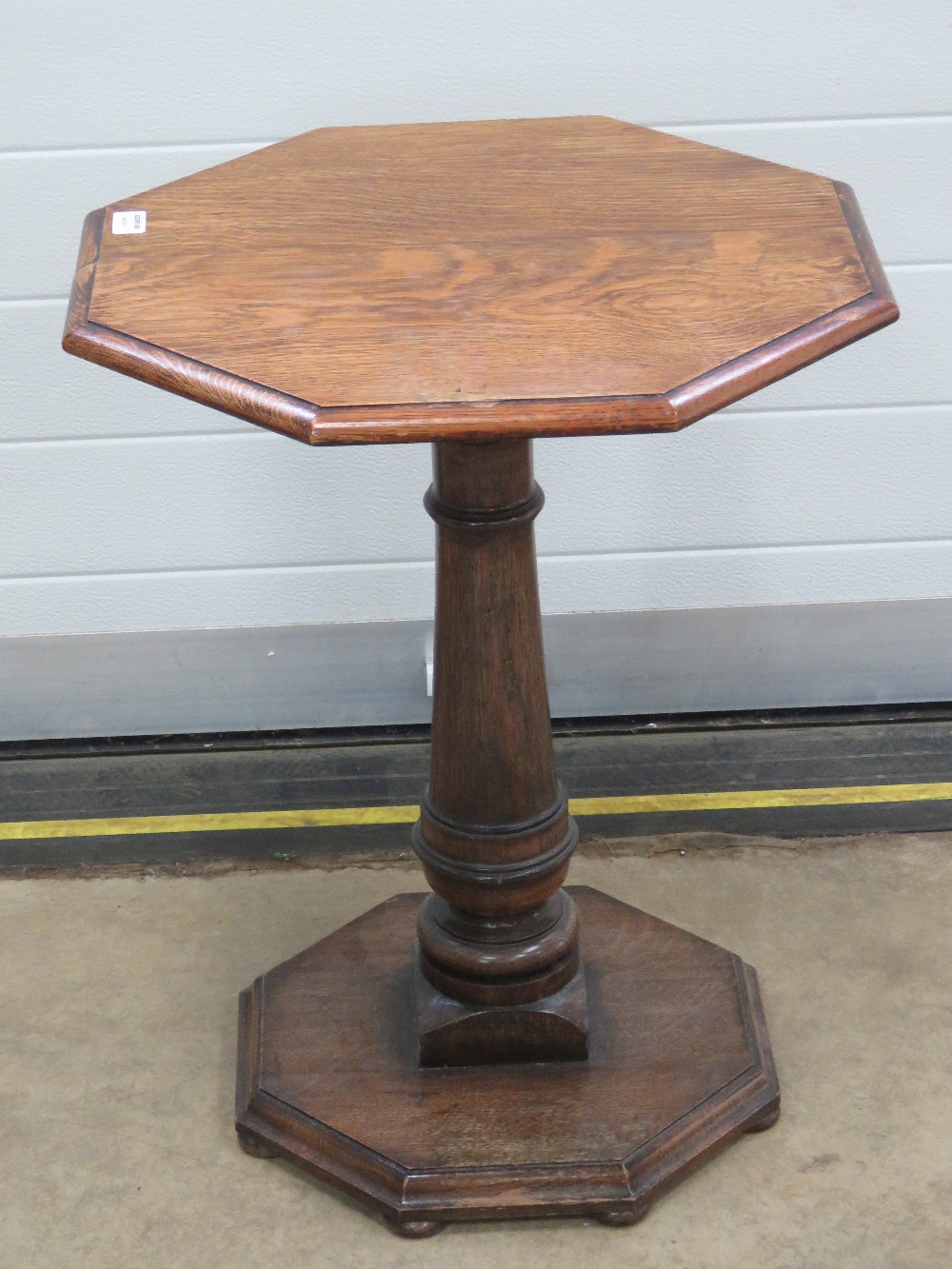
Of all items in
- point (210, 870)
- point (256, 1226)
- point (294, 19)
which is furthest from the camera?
point (210, 870)

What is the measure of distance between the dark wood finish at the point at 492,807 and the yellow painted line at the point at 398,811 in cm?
55

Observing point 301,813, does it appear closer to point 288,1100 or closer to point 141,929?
point 141,929

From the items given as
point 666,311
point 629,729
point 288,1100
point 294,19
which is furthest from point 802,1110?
point 294,19

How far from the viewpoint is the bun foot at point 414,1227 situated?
1815mm

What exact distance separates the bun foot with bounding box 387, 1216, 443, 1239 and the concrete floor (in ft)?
0.04

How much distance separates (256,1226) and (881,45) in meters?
1.90

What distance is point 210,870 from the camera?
2.47 meters

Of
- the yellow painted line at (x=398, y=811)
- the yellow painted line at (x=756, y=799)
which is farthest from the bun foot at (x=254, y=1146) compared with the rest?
the yellow painted line at (x=756, y=799)

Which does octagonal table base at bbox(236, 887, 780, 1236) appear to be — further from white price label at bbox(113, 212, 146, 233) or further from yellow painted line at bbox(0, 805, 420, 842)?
white price label at bbox(113, 212, 146, 233)

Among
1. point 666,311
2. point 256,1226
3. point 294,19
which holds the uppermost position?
point 294,19

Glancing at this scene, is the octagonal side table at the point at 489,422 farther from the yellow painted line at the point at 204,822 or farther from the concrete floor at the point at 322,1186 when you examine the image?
the yellow painted line at the point at 204,822

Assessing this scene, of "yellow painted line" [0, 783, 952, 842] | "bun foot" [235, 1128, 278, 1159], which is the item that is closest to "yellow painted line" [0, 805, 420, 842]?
"yellow painted line" [0, 783, 952, 842]

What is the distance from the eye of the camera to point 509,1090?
6.33ft

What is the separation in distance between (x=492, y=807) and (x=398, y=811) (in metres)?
0.75
